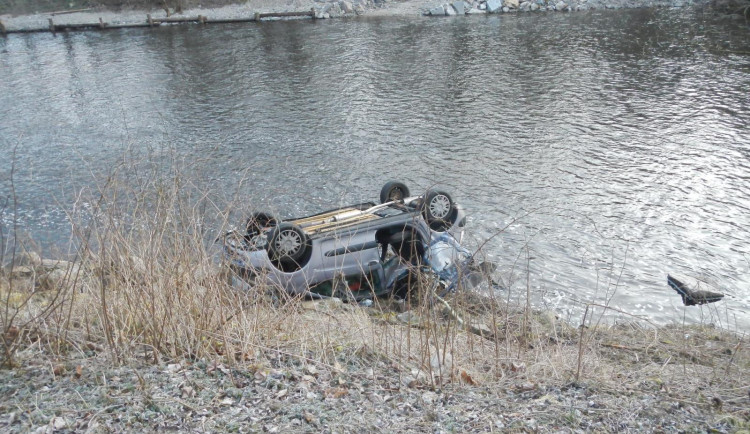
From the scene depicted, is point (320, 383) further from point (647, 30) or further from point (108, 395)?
point (647, 30)

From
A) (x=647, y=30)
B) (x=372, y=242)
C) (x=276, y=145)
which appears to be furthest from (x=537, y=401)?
(x=647, y=30)

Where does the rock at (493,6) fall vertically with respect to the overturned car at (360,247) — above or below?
above

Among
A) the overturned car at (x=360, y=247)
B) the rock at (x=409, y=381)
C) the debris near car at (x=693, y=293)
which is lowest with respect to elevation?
the debris near car at (x=693, y=293)

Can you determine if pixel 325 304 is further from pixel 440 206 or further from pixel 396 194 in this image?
pixel 396 194

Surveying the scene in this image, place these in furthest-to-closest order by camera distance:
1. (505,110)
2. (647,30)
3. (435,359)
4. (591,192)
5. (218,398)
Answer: (647,30) < (505,110) < (591,192) < (435,359) < (218,398)

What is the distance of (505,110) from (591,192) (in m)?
5.98

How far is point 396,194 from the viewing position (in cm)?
1088

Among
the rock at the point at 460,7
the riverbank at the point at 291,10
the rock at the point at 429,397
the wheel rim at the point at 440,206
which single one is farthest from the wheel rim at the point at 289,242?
the rock at the point at 460,7

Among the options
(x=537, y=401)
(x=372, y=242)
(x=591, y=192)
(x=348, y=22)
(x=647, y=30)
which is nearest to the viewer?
(x=537, y=401)

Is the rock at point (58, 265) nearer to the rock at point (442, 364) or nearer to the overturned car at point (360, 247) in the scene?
the overturned car at point (360, 247)

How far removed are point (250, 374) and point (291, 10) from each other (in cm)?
3443

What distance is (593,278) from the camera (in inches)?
413

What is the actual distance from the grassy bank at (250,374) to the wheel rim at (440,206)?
3.84 m

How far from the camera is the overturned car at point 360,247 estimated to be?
26.9 ft
